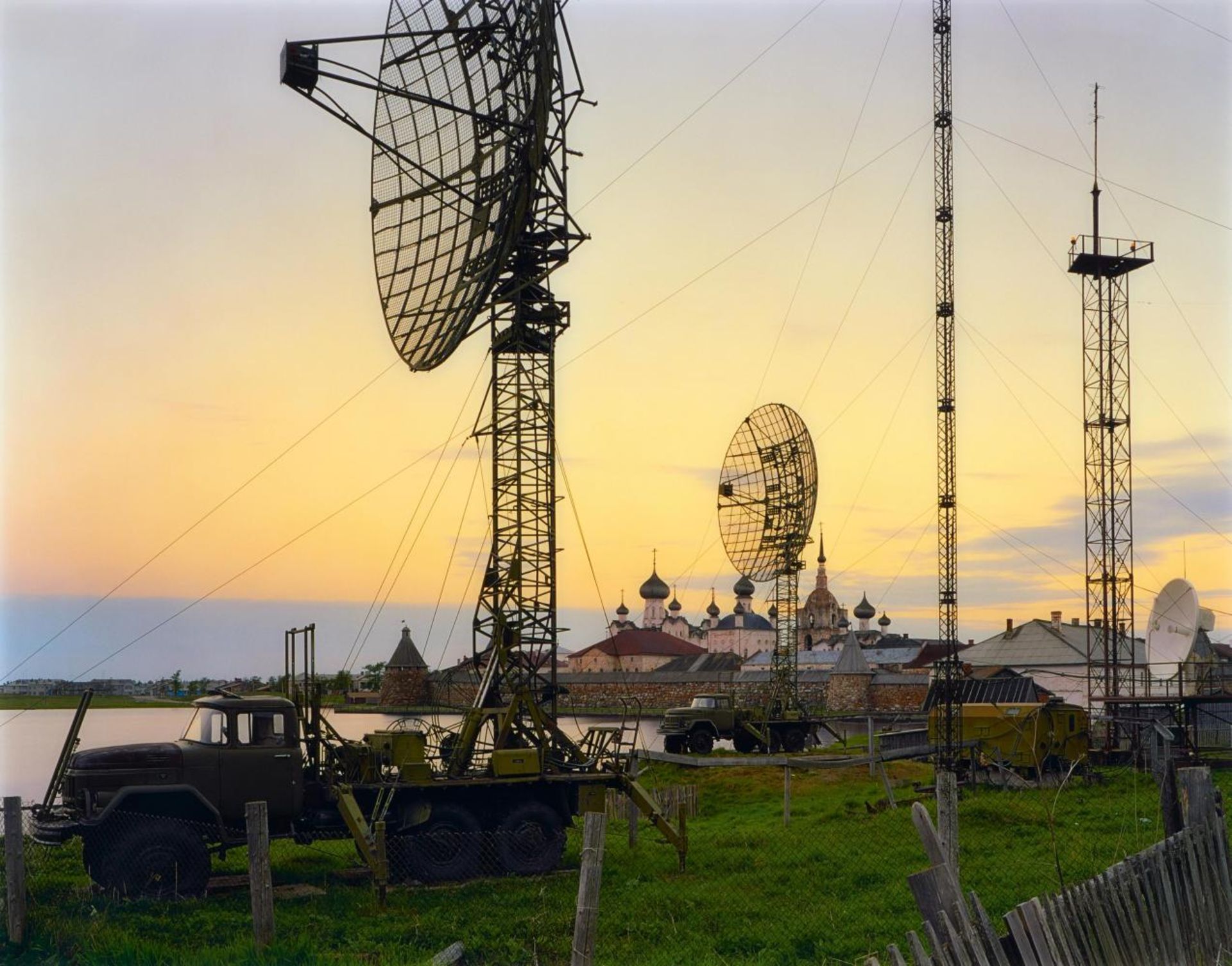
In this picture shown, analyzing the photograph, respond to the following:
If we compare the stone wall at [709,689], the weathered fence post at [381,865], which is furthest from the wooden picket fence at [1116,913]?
the stone wall at [709,689]

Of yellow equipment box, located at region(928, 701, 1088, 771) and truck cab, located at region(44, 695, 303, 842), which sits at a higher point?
truck cab, located at region(44, 695, 303, 842)

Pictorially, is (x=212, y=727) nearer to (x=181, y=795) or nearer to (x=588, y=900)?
(x=181, y=795)

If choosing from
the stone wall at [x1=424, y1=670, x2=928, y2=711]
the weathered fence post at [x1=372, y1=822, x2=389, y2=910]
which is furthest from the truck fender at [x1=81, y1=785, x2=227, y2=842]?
the stone wall at [x1=424, y1=670, x2=928, y2=711]

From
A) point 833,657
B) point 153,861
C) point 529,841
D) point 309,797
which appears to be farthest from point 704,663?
point 153,861

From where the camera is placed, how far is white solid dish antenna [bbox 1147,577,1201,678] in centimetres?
3356

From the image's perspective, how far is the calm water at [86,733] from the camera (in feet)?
135

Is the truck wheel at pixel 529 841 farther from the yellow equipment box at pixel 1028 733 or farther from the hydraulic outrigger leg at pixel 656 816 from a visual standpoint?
the yellow equipment box at pixel 1028 733

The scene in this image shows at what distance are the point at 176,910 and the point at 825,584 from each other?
6275 inches

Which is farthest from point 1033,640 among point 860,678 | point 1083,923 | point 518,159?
point 1083,923

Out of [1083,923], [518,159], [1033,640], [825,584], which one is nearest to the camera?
[1083,923]

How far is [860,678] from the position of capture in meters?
92.3

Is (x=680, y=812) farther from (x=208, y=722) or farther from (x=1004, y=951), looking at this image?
(x=1004, y=951)

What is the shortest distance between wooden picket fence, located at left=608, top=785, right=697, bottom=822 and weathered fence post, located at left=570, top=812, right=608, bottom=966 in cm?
1322

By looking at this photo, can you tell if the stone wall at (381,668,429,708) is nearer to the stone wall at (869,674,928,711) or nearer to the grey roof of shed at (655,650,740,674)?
the grey roof of shed at (655,650,740,674)
